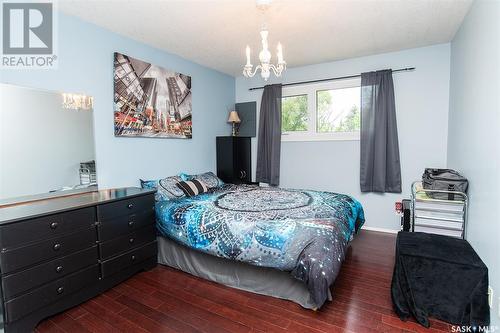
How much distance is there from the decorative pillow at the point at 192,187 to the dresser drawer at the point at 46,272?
45.0 inches

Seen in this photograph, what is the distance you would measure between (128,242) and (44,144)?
1.16 metres

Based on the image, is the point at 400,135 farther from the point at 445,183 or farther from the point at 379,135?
the point at 445,183

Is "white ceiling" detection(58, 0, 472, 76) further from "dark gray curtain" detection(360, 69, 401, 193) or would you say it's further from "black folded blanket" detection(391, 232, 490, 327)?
"black folded blanket" detection(391, 232, 490, 327)

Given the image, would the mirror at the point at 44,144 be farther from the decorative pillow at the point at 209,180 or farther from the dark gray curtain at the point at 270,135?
the dark gray curtain at the point at 270,135

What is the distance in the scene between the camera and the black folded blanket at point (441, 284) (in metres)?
1.62

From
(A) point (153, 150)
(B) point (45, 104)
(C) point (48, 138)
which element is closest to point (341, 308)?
(A) point (153, 150)

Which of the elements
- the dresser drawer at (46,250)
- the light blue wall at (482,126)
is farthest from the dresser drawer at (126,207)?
the light blue wall at (482,126)

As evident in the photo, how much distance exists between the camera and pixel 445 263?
1.70 m

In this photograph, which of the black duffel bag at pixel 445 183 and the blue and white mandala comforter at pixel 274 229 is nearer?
the blue and white mandala comforter at pixel 274 229

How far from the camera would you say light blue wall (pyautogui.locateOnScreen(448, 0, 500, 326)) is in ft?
5.19

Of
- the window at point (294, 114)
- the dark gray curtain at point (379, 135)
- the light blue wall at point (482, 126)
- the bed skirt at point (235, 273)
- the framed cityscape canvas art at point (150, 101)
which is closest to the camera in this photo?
the light blue wall at point (482, 126)

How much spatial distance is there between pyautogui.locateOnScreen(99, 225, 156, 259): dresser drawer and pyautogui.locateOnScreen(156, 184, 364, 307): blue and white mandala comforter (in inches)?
4.8

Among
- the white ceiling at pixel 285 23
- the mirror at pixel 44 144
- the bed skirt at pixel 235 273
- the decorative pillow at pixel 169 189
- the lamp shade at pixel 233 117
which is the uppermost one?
the white ceiling at pixel 285 23

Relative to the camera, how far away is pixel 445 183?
2.35 meters
